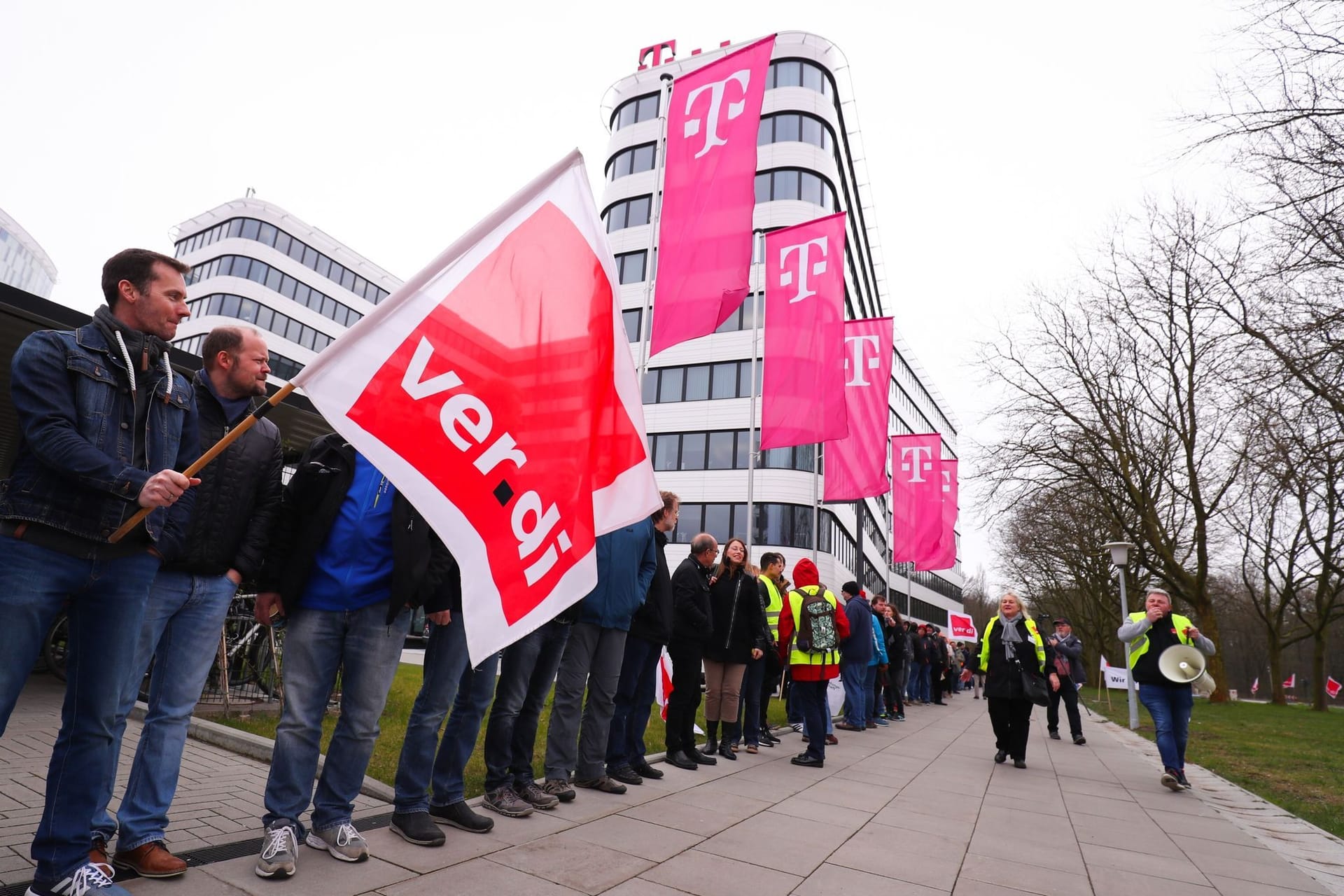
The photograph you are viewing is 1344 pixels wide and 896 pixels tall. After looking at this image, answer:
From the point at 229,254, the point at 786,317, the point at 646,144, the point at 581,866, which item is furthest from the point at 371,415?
the point at 229,254

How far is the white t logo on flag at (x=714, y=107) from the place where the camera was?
928 centimetres

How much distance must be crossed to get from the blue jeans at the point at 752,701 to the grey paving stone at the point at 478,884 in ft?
17.0

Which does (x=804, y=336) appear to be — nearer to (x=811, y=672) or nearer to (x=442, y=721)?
(x=811, y=672)

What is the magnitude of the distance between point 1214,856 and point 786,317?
849 centimetres

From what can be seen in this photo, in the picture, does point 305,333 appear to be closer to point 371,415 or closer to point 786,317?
point 786,317

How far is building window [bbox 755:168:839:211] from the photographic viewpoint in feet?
120

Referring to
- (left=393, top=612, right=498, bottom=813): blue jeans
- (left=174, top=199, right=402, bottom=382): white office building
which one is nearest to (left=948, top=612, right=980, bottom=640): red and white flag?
(left=393, top=612, right=498, bottom=813): blue jeans

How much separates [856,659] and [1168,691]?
13.9ft

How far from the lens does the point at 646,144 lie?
40594 mm

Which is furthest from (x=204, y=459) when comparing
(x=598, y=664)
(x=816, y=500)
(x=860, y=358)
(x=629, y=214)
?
(x=629, y=214)

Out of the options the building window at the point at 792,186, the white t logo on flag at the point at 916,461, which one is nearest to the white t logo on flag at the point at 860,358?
the white t logo on flag at the point at 916,461

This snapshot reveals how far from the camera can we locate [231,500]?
11.1 feet

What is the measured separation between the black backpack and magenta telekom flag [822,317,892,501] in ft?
21.3

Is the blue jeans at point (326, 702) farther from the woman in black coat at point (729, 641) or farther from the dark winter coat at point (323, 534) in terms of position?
the woman in black coat at point (729, 641)
